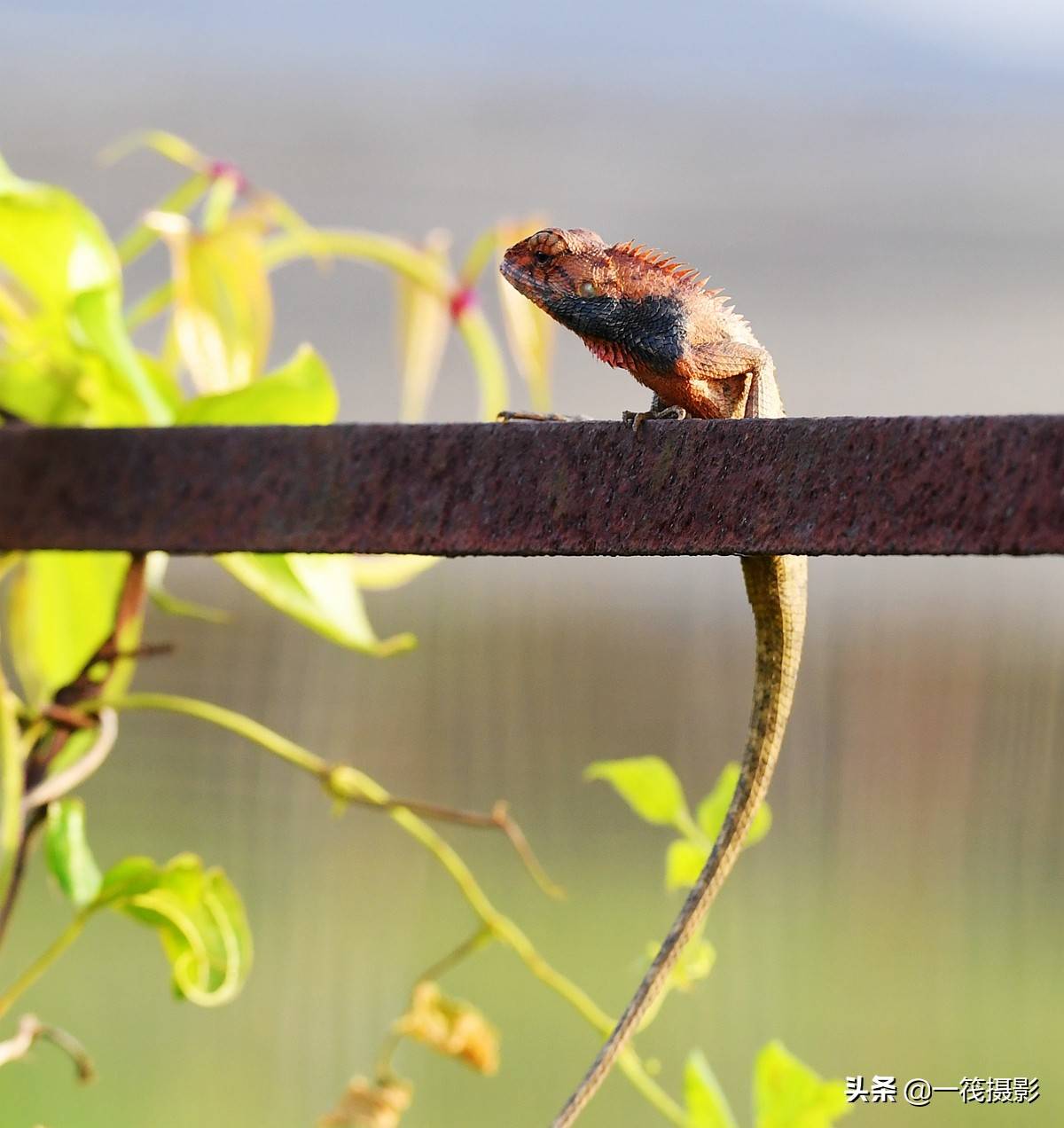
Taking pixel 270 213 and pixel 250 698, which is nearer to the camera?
pixel 270 213

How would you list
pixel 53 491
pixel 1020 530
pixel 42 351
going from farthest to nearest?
pixel 42 351, pixel 53 491, pixel 1020 530

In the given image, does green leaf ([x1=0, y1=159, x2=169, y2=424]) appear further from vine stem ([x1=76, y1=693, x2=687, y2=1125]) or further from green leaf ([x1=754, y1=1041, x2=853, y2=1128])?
green leaf ([x1=754, y1=1041, x2=853, y2=1128])

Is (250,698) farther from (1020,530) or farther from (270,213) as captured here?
(1020,530)

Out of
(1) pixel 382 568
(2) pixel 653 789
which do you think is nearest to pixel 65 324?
(1) pixel 382 568

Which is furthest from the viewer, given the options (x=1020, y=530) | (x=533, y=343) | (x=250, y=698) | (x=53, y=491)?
(x=250, y=698)

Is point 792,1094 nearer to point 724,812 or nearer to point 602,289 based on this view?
point 724,812

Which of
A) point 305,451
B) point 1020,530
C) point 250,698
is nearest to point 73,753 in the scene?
point 305,451
